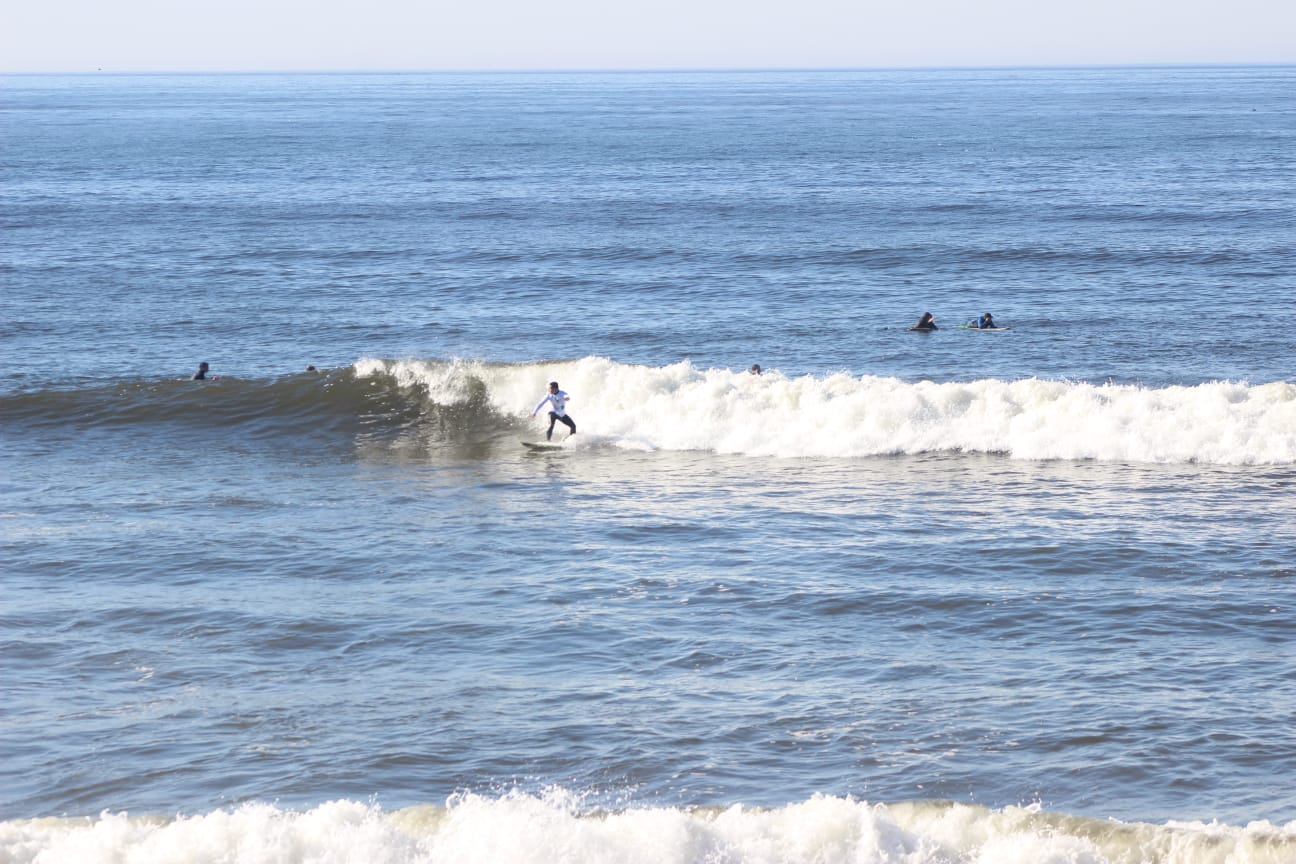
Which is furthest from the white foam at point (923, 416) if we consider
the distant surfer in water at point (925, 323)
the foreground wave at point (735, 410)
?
the distant surfer in water at point (925, 323)

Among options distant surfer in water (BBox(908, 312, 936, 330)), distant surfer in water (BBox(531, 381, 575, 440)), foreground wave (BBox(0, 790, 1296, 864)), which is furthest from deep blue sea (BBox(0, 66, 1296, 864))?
distant surfer in water (BBox(531, 381, 575, 440))

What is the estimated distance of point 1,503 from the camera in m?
23.7

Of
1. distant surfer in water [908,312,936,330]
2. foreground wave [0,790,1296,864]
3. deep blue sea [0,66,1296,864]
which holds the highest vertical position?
distant surfer in water [908,312,936,330]

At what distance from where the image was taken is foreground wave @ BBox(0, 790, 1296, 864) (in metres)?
11.4


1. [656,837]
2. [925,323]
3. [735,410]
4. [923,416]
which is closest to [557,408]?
[735,410]

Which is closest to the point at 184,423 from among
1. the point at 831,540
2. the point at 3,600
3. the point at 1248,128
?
the point at 3,600

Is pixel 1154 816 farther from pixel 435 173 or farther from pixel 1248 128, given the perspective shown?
pixel 1248 128

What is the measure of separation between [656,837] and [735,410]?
58.4 ft

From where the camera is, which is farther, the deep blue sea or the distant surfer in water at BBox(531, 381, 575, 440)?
the distant surfer in water at BBox(531, 381, 575, 440)

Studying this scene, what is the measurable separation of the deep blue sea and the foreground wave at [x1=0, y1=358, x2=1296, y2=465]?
128 millimetres

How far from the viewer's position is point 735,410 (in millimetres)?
28859

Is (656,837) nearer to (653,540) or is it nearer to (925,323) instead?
(653,540)

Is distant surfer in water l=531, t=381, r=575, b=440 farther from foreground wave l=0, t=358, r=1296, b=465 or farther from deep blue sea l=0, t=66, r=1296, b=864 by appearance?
foreground wave l=0, t=358, r=1296, b=465

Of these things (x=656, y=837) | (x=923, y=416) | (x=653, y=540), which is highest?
(x=923, y=416)
